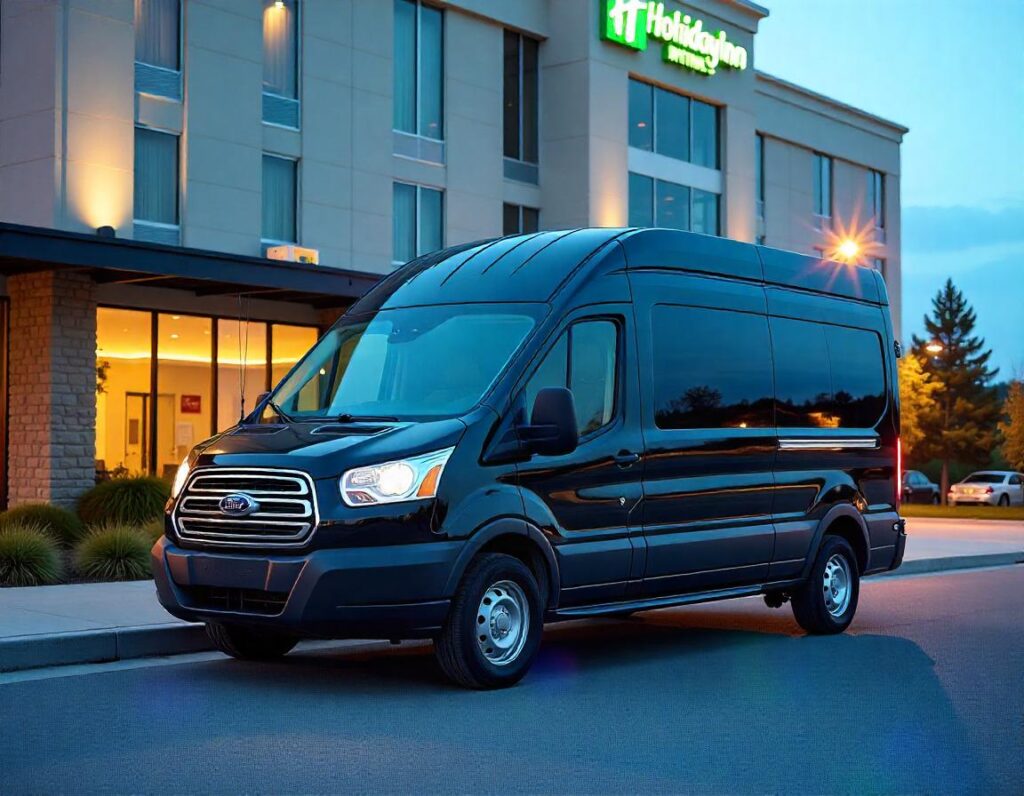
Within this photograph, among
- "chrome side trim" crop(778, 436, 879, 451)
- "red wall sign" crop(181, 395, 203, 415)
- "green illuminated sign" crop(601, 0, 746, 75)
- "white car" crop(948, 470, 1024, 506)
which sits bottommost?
"white car" crop(948, 470, 1024, 506)

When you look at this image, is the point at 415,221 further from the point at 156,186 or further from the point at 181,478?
the point at 181,478

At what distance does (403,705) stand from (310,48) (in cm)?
2041

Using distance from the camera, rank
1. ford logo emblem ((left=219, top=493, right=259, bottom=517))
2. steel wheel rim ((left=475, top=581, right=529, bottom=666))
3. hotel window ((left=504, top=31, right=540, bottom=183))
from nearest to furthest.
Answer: ford logo emblem ((left=219, top=493, right=259, bottom=517)) < steel wheel rim ((left=475, top=581, right=529, bottom=666)) < hotel window ((left=504, top=31, right=540, bottom=183))

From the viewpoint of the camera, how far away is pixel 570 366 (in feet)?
30.7

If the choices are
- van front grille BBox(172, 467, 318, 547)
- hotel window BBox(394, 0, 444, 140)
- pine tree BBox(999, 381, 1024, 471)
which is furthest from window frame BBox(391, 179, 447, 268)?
pine tree BBox(999, 381, 1024, 471)

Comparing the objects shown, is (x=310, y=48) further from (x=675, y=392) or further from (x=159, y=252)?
(x=675, y=392)

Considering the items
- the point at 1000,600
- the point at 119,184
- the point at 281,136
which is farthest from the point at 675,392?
the point at 281,136

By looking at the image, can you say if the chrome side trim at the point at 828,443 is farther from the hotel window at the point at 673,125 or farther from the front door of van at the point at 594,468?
the hotel window at the point at 673,125

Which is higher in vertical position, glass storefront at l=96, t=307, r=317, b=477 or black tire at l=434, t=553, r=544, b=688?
glass storefront at l=96, t=307, r=317, b=477

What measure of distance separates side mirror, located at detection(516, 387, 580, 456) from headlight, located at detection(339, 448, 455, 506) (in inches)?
27.3

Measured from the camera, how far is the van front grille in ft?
26.8

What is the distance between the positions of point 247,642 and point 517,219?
22951mm

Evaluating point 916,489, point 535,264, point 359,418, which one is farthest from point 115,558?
point 916,489

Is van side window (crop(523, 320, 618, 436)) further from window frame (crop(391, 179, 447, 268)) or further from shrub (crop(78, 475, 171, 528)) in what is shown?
window frame (crop(391, 179, 447, 268))
